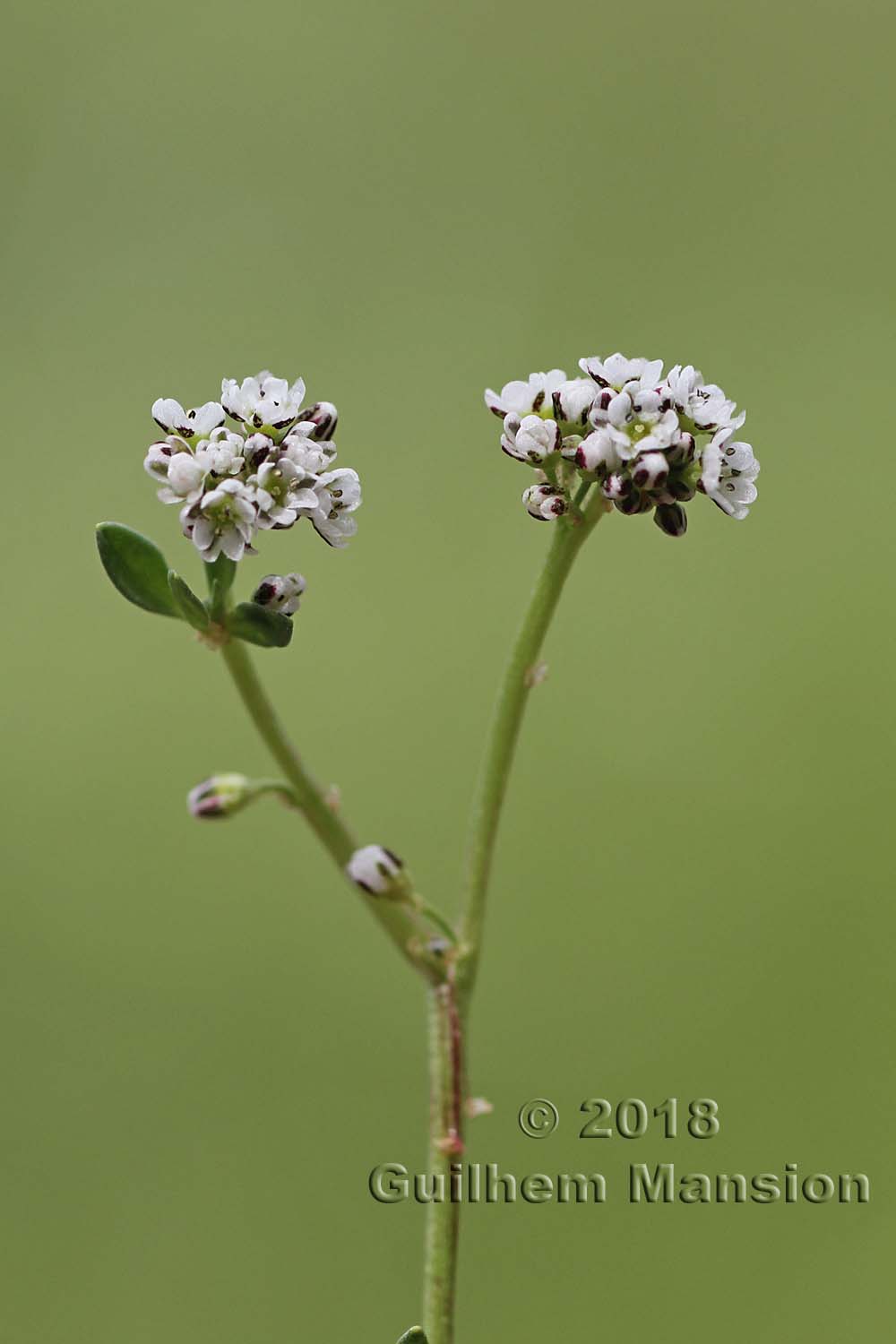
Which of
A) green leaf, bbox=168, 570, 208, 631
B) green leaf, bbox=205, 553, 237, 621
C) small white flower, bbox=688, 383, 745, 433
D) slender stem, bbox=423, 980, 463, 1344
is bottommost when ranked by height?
slender stem, bbox=423, 980, 463, 1344

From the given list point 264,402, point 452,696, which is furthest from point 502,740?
point 452,696

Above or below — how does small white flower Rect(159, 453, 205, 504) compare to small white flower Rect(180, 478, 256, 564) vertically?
above

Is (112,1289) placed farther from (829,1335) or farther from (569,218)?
(569,218)

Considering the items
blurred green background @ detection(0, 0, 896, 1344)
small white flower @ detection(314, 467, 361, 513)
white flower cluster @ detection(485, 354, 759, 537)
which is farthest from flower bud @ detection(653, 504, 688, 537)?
blurred green background @ detection(0, 0, 896, 1344)

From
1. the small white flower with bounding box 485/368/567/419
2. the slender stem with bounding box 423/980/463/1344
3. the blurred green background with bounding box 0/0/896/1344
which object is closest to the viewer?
the slender stem with bounding box 423/980/463/1344

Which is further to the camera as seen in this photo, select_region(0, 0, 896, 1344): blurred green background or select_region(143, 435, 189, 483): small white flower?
select_region(0, 0, 896, 1344): blurred green background

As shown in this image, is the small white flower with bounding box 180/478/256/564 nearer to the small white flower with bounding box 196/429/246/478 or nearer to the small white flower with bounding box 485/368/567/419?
the small white flower with bounding box 196/429/246/478

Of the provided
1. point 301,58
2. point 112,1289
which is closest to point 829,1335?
point 112,1289

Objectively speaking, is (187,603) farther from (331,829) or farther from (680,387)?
(680,387)
